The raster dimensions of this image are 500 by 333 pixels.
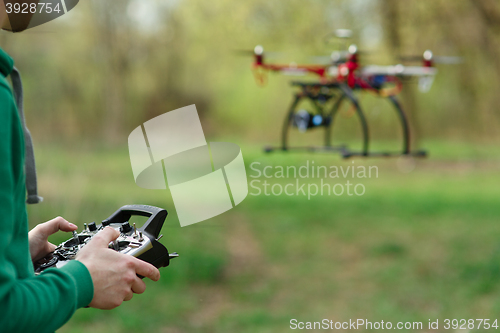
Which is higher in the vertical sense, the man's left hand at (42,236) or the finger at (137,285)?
the man's left hand at (42,236)

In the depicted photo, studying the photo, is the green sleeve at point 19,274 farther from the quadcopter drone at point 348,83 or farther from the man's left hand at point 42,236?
the quadcopter drone at point 348,83

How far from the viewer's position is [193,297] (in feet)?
14.9

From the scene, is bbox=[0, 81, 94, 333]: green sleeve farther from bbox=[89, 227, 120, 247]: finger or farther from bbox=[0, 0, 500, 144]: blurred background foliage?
bbox=[0, 0, 500, 144]: blurred background foliage

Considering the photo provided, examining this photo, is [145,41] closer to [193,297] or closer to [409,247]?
[193,297]

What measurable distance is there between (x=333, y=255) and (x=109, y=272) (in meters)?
5.08

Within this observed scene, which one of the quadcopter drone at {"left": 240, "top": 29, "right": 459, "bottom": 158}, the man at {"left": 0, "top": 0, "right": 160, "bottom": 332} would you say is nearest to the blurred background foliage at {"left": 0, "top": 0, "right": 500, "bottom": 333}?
the quadcopter drone at {"left": 240, "top": 29, "right": 459, "bottom": 158}

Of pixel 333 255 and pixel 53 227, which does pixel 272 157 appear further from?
pixel 53 227

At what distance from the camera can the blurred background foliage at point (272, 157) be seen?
2.92m

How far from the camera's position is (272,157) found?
513cm

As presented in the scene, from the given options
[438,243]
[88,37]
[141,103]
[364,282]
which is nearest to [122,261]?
[88,37]

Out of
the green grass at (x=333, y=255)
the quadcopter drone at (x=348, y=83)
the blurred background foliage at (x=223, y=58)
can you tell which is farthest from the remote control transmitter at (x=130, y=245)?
the green grass at (x=333, y=255)

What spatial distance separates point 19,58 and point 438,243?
169 inches

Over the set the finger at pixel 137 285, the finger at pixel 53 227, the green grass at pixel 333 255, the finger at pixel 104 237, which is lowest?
the green grass at pixel 333 255

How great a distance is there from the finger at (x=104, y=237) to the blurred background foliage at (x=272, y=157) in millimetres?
1559
